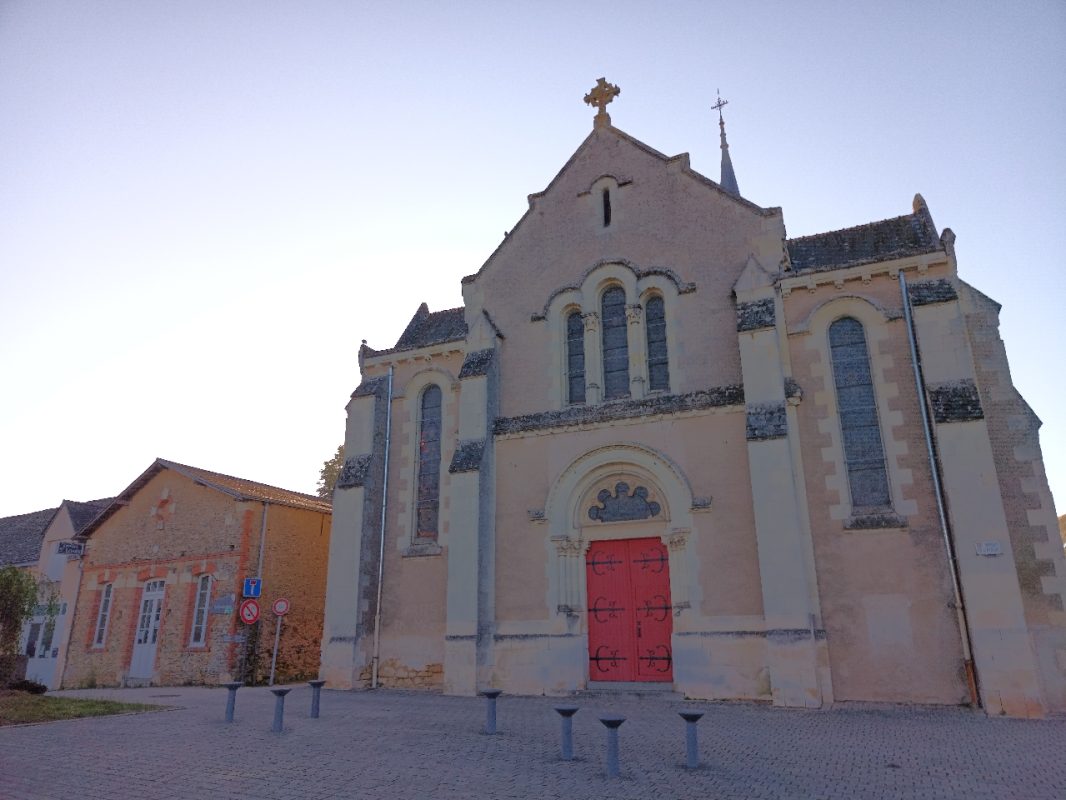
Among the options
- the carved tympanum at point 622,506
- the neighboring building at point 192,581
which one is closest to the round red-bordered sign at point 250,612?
the neighboring building at point 192,581

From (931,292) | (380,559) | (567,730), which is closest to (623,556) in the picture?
(380,559)

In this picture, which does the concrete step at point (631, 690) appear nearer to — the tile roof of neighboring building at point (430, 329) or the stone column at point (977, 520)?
the stone column at point (977, 520)

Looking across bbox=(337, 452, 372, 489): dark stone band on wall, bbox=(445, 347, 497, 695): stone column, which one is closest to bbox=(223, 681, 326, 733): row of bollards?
bbox=(445, 347, 497, 695): stone column

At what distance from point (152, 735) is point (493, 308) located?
1150 centimetres

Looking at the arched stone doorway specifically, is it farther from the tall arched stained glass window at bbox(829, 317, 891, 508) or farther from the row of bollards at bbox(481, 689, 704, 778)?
the row of bollards at bbox(481, 689, 704, 778)

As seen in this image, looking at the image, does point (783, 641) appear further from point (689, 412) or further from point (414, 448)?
point (414, 448)

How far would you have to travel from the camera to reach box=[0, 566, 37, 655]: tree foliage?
54.4 feet

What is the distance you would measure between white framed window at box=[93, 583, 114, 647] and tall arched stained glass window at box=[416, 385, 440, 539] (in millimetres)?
12578

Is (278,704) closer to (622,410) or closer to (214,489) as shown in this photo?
(622,410)

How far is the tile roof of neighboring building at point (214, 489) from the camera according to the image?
20719 mm

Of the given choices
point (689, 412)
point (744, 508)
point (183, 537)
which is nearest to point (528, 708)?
point (744, 508)

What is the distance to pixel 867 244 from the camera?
50.7 ft

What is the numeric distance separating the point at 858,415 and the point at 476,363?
8.53 meters

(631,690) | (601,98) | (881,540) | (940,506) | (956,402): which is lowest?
(631,690)
